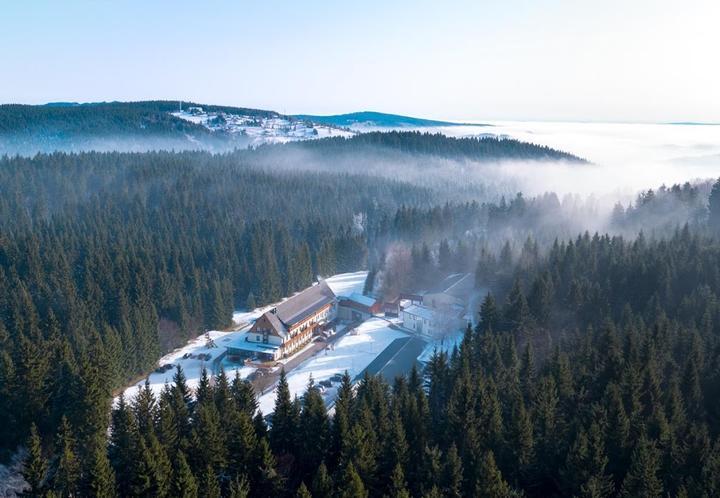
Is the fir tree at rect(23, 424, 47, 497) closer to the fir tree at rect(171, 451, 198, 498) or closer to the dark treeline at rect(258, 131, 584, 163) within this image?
the fir tree at rect(171, 451, 198, 498)

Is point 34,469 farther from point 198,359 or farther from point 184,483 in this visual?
point 198,359

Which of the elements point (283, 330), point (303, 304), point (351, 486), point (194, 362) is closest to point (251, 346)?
point (283, 330)

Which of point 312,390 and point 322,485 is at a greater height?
point 312,390

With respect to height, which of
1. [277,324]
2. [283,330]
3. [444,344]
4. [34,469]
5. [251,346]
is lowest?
[251,346]

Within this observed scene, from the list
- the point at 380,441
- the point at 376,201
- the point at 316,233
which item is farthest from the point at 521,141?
the point at 380,441

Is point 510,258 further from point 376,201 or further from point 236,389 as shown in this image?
point 376,201

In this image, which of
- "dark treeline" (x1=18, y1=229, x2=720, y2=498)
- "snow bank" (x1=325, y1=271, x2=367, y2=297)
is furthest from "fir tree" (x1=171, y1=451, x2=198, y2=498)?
"snow bank" (x1=325, y1=271, x2=367, y2=297)

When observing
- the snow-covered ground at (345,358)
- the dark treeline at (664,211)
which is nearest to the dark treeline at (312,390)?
the dark treeline at (664,211)
